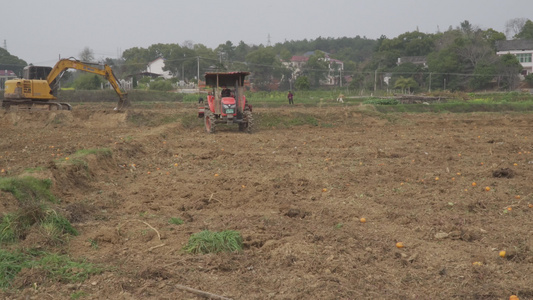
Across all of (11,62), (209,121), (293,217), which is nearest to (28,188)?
(293,217)

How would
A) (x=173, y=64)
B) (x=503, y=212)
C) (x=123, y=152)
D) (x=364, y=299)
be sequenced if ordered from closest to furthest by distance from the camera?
1. (x=364, y=299)
2. (x=503, y=212)
3. (x=123, y=152)
4. (x=173, y=64)

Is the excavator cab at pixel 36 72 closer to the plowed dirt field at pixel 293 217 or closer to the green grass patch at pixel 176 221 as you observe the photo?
the plowed dirt field at pixel 293 217

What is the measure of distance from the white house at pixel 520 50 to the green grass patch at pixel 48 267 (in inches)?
3121

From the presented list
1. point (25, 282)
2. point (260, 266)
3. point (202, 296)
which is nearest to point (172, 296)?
point (202, 296)

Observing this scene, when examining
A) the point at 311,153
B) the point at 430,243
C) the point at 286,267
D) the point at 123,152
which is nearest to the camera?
the point at 286,267

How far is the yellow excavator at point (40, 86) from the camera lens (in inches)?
974

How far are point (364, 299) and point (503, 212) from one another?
4.26 meters

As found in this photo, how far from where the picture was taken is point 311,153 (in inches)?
583

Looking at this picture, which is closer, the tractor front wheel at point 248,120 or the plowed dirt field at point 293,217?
the plowed dirt field at point 293,217

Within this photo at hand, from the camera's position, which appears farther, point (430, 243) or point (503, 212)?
point (503, 212)

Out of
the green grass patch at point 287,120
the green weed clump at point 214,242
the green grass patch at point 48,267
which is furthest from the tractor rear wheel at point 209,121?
the green grass patch at point 48,267

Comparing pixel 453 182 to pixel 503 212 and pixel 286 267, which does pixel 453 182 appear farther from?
pixel 286 267

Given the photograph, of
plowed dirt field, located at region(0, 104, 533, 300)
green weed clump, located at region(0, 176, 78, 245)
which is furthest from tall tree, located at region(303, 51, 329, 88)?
green weed clump, located at region(0, 176, 78, 245)

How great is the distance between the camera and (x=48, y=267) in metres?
5.36
